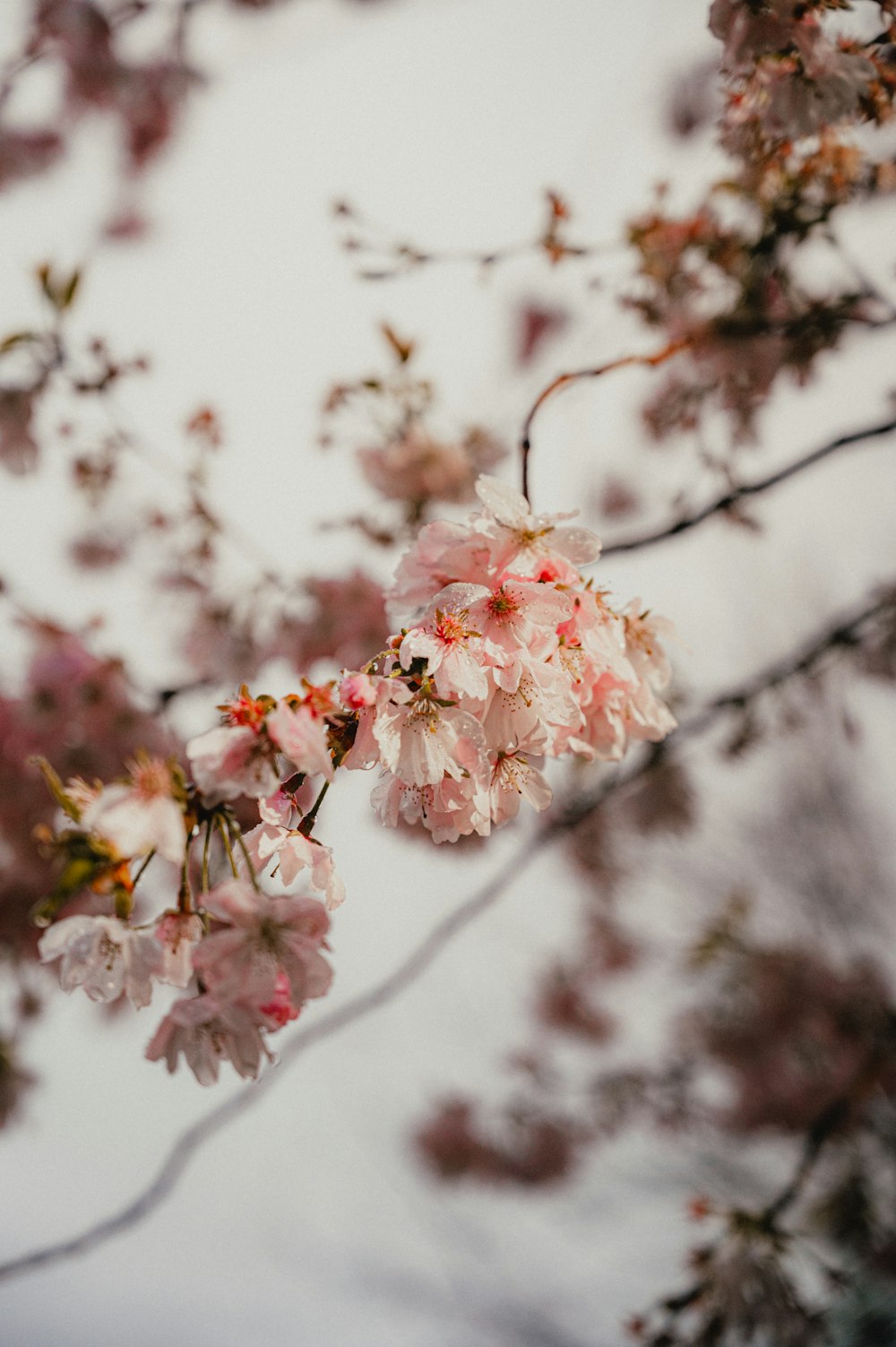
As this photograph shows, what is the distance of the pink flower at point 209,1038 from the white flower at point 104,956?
0.14 ft

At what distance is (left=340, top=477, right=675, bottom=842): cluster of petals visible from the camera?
810mm

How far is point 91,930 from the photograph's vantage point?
80 centimetres

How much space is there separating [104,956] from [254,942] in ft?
0.51

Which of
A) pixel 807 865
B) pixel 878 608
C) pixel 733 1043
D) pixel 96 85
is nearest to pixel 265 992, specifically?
pixel 878 608

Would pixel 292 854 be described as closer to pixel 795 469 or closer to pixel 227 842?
pixel 227 842

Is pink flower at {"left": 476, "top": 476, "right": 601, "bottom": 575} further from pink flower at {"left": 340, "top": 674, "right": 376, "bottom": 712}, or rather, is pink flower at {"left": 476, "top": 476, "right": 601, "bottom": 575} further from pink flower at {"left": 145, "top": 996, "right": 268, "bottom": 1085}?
pink flower at {"left": 145, "top": 996, "right": 268, "bottom": 1085}

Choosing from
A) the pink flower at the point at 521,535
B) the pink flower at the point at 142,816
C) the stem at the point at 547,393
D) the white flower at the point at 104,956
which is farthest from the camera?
the stem at the point at 547,393

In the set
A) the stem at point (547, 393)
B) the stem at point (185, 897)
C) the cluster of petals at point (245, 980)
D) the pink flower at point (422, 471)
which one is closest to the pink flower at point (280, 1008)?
the cluster of petals at point (245, 980)

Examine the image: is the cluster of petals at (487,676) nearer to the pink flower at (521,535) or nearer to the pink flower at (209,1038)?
the pink flower at (521,535)

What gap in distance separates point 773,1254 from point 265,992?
1827 mm

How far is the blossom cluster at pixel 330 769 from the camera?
2.31 feet

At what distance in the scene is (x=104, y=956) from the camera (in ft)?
2.60

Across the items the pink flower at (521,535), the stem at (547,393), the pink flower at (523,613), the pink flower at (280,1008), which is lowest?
the pink flower at (280,1008)

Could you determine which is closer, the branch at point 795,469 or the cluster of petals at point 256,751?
the cluster of petals at point 256,751
